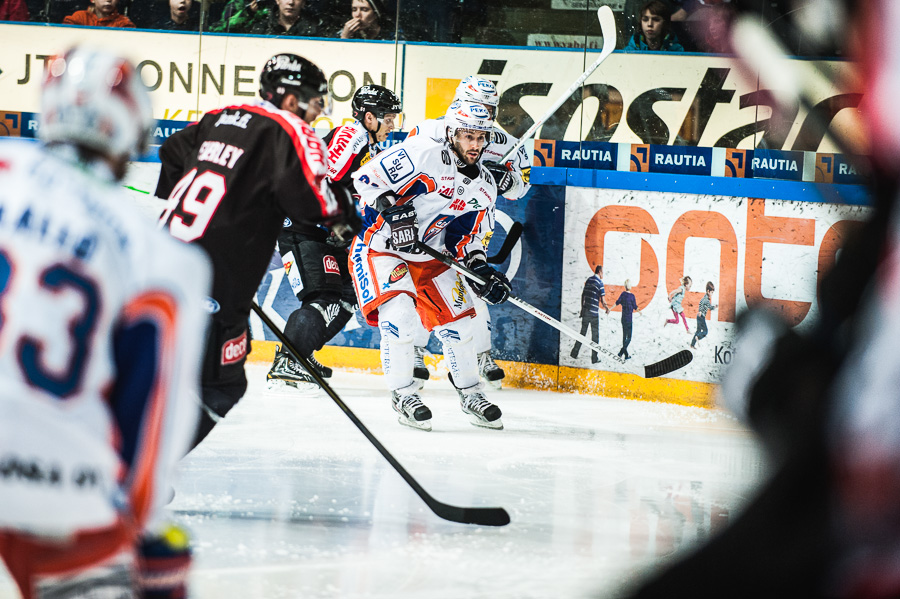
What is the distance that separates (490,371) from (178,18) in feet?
9.44

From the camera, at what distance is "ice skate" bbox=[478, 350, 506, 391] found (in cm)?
545

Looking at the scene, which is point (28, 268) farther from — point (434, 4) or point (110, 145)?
point (434, 4)

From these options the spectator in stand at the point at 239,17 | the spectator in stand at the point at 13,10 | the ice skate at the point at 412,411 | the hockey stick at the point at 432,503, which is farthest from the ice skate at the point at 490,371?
the spectator in stand at the point at 13,10

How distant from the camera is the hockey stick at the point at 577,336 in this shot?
464 centimetres

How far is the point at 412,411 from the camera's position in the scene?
4414 mm

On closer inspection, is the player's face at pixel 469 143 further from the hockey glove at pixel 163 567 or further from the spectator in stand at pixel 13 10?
the hockey glove at pixel 163 567

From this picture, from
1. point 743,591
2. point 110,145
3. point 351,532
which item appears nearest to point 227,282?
point 351,532

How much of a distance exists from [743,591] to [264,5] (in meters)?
5.91

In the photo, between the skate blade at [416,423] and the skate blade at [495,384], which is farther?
the skate blade at [495,384]

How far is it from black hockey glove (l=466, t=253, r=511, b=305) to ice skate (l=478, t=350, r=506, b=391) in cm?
74

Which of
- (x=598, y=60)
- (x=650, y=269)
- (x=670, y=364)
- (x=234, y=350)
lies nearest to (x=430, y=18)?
(x=598, y=60)

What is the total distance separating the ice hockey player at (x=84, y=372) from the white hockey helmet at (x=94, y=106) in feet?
0.32

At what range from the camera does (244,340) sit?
2.76 metres

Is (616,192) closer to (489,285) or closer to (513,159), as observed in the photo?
(513,159)
